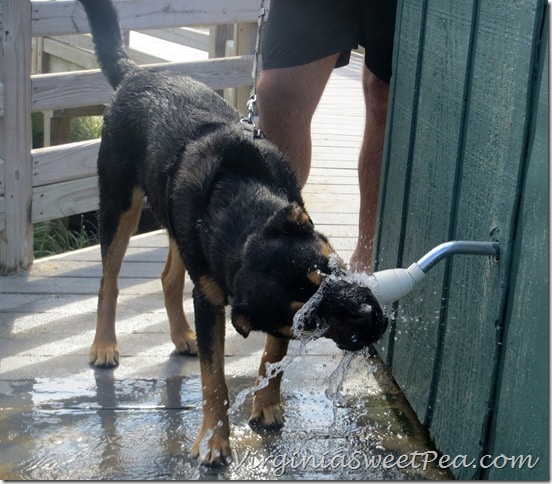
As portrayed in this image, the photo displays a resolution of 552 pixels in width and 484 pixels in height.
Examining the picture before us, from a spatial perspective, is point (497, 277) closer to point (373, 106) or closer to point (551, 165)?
point (551, 165)

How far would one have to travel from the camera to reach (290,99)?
465cm

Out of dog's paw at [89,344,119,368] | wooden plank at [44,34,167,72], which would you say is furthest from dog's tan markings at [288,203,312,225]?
wooden plank at [44,34,167,72]

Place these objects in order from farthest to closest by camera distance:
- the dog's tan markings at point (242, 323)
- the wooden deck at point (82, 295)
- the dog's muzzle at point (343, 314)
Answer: the wooden deck at point (82, 295), the dog's tan markings at point (242, 323), the dog's muzzle at point (343, 314)

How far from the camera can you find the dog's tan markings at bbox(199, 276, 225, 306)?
344 cm

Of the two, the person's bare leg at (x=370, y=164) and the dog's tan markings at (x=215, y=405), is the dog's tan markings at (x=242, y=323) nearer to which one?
the dog's tan markings at (x=215, y=405)

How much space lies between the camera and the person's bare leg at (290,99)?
4621 mm

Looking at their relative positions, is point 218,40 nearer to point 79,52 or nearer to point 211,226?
point 79,52

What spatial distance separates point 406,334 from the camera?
3.90 meters

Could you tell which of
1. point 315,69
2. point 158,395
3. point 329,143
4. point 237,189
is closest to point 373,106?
point 315,69

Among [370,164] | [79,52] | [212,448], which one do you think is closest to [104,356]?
[212,448]

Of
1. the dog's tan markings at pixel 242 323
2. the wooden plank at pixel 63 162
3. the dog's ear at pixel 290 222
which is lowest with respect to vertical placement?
the wooden plank at pixel 63 162

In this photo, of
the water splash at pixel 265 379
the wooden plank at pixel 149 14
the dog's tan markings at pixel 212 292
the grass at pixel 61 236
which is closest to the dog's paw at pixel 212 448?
the water splash at pixel 265 379

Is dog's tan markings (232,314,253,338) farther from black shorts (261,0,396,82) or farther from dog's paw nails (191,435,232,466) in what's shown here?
black shorts (261,0,396,82)

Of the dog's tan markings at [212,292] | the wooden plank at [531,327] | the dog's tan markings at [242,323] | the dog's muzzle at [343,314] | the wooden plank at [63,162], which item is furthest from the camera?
the wooden plank at [63,162]
